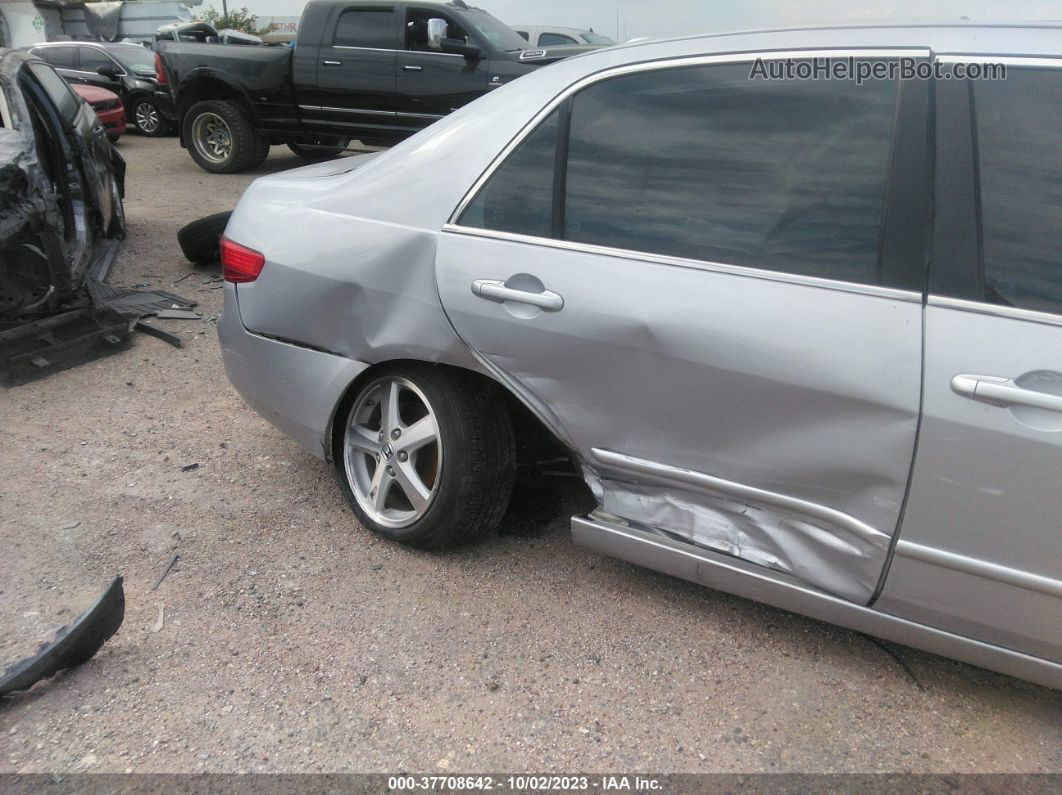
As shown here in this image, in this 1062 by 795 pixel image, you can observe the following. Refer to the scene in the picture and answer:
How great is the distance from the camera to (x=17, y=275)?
4.55m

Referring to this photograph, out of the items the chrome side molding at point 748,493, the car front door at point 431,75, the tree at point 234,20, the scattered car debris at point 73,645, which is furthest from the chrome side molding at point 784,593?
the tree at point 234,20

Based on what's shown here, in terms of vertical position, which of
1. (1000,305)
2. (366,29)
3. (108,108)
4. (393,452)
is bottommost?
(393,452)

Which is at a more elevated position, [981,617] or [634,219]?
[634,219]

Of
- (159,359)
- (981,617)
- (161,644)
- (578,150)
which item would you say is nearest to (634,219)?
(578,150)

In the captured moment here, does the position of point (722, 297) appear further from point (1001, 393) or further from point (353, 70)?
point (353, 70)

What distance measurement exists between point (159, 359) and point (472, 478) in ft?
9.29

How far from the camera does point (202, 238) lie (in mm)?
6246

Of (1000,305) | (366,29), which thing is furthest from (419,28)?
(1000,305)

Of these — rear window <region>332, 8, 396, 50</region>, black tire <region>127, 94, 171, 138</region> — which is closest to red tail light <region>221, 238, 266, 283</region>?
rear window <region>332, 8, 396, 50</region>

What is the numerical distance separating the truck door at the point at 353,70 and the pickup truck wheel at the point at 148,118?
19.0ft

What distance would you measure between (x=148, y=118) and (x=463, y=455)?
14147 millimetres

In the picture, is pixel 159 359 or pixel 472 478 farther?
pixel 159 359

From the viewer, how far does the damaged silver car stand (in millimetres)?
1949

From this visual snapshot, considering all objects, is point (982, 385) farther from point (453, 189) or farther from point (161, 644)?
point (161, 644)
